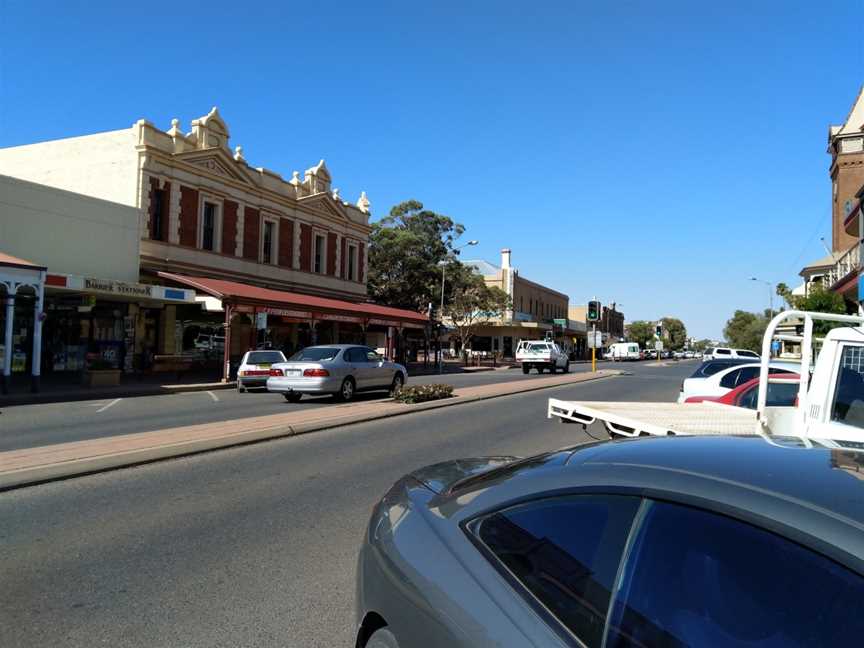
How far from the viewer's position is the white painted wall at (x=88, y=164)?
27.5 metres

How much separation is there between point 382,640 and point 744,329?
93642 mm

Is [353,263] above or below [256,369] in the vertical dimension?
above

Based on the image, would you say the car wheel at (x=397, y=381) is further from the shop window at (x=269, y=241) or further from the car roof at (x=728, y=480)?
the shop window at (x=269, y=241)

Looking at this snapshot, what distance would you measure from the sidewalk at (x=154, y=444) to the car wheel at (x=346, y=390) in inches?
122


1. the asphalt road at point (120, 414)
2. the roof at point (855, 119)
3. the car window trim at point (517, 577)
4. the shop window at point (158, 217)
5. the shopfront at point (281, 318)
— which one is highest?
the roof at point (855, 119)

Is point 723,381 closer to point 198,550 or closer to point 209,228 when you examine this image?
point 198,550

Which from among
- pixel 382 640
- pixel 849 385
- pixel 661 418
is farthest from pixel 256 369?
pixel 382 640

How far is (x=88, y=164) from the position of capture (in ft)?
93.6

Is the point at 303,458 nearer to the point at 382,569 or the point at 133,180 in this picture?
the point at 382,569

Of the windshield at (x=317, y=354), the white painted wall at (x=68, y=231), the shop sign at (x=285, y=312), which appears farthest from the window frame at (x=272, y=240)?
the windshield at (x=317, y=354)

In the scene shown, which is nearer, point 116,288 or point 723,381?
point 723,381

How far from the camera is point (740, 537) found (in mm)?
1668

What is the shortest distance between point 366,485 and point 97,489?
290cm

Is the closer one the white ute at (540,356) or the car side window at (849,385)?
the car side window at (849,385)
